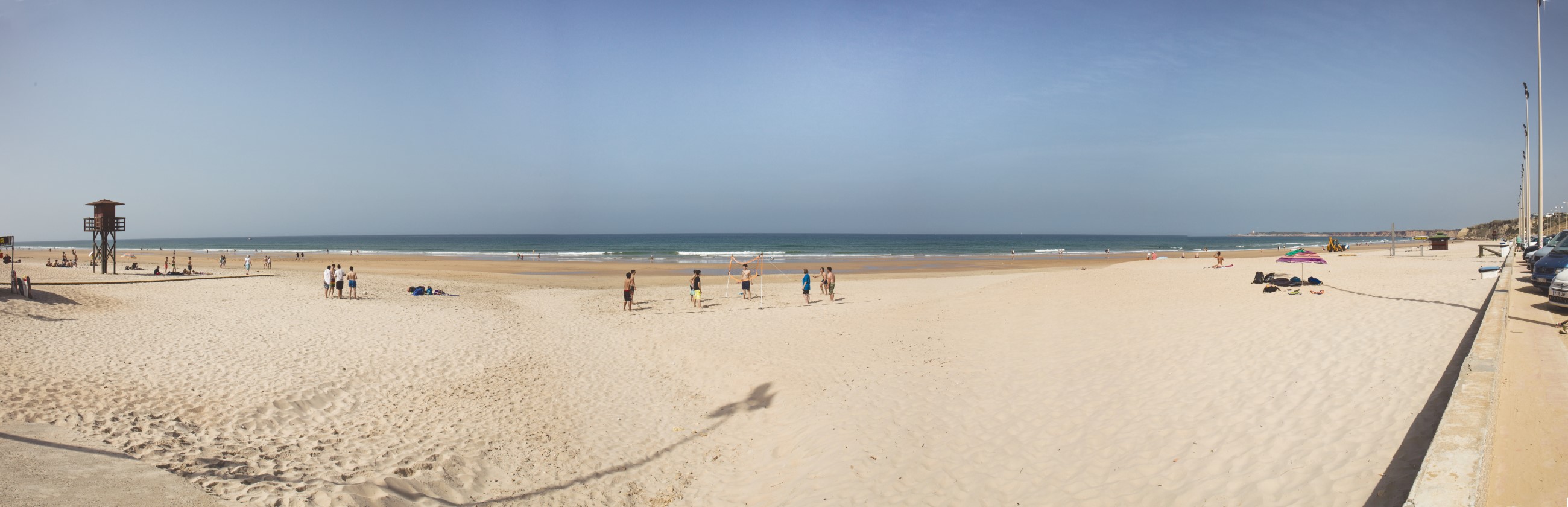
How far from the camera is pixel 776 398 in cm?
980

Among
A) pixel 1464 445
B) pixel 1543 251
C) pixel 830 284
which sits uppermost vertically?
pixel 1543 251

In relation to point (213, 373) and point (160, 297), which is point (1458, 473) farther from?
point (160, 297)

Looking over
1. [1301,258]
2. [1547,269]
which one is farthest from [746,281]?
[1547,269]

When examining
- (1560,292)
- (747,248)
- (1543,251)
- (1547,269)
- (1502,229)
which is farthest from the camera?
(747,248)

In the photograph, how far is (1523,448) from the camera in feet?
14.7

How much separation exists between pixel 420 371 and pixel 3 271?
3785 cm

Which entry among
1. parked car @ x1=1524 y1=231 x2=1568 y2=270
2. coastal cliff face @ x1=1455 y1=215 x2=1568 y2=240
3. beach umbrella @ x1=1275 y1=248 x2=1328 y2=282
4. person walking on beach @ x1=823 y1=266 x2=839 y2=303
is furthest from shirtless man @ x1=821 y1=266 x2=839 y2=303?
coastal cliff face @ x1=1455 y1=215 x2=1568 y2=240

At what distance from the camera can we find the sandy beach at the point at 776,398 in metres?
6.23

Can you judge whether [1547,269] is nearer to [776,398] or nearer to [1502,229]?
[776,398]

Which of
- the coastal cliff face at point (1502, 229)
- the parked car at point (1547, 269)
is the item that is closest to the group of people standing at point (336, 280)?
the parked car at point (1547, 269)

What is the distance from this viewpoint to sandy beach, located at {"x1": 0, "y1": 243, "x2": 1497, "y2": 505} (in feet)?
20.4

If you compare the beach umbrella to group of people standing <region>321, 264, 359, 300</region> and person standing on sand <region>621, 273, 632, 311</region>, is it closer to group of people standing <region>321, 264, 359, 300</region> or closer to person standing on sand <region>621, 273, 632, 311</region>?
person standing on sand <region>621, 273, 632, 311</region>

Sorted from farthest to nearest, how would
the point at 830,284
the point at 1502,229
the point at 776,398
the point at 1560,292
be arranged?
the point at 1502,229, the point at 830,284, the point at 1560,292, the point at 776,398

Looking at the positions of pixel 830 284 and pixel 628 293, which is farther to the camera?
pixel 830 284
